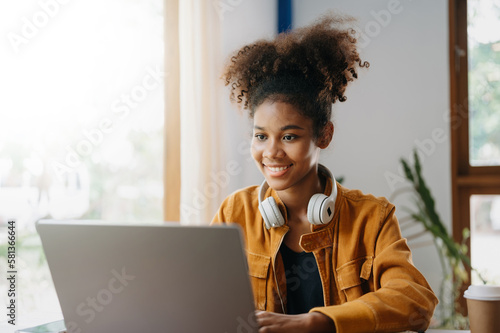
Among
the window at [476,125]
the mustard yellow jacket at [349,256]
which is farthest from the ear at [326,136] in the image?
the window at [476,125]

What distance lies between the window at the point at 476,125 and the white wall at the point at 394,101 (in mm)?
70

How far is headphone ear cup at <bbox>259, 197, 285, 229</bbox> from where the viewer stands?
140 cm

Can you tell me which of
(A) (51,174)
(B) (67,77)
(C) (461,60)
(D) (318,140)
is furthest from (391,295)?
(C) (461,60)

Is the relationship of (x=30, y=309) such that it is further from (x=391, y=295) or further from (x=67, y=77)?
(x=391, y=295)

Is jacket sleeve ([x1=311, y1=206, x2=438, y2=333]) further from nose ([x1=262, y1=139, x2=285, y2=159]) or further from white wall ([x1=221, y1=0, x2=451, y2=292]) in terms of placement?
white wall ([x1=221, y1=0, x2=451, y2=292])

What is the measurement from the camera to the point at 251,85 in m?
1.51

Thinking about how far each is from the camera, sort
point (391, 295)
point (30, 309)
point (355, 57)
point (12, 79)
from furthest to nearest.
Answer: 1. point (30, 309)
2. point (12, 79)
3. point (355, 57)
4. point (391, 295)

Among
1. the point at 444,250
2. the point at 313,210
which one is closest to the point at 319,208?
the point at 313,210

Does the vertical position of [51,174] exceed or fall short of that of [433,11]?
it falls short

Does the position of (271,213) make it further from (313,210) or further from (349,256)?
(349,256)

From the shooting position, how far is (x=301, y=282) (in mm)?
1419

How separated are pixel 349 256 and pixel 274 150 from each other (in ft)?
1.06

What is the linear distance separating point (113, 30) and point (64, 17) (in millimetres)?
232

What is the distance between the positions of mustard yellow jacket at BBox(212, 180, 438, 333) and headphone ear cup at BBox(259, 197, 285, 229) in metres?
0.03
